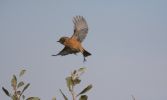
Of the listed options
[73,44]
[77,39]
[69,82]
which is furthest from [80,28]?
[69,82]

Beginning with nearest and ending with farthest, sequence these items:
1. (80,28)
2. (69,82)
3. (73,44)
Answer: (69,82) → (73,44) → (80,28)

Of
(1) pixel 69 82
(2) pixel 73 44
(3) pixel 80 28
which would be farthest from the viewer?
(3) pixel 80 28

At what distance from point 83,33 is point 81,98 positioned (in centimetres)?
675

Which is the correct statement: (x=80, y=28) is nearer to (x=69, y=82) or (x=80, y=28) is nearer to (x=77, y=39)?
(x=77, y=39)

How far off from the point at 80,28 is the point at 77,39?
0.29 meters

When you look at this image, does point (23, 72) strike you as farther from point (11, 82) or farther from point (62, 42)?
point (62, 42)

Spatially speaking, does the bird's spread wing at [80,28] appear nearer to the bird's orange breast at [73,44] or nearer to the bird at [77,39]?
the bird at [77,39]

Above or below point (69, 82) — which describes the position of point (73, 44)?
below

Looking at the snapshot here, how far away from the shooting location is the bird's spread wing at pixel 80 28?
9812 mm

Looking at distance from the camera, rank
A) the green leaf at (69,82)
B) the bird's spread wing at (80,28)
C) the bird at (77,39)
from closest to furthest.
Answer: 1. the green leaf at (69,82)
2. the bird at (77,39)
3. the bird's spread wing at (80,28)

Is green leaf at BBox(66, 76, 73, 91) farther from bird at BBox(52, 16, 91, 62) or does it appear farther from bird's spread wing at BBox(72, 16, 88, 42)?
bird's spread wing at BBox(72, 16, 88, 42)

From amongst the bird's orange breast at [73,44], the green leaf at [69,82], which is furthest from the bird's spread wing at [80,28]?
the green leaf at [69,82]

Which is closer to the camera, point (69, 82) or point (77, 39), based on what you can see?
point (69, 82)

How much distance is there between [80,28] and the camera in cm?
995
